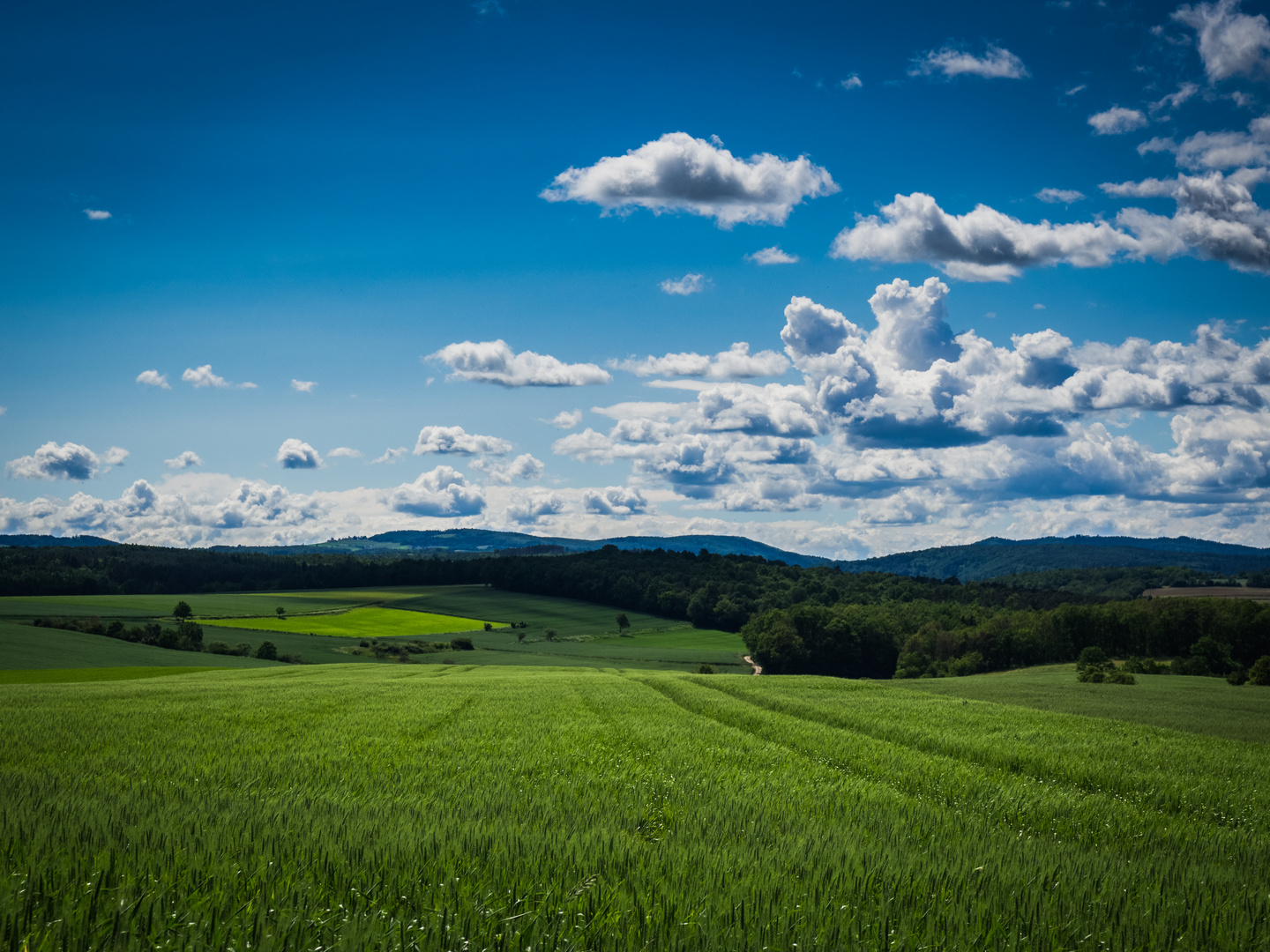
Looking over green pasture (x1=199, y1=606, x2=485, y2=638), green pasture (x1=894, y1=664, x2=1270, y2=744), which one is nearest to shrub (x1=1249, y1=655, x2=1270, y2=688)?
green pasture (x1=894, y1=664, x2=1270, y2=744)

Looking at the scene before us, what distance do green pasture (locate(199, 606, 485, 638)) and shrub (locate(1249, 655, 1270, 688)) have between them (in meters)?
97.3

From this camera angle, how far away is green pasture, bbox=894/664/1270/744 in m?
32.8

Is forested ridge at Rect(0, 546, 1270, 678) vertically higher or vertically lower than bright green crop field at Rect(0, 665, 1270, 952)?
lower

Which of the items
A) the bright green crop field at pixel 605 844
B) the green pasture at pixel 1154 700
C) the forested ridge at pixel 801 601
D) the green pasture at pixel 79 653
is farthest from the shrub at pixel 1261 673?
the green pasture at pixel 79 653

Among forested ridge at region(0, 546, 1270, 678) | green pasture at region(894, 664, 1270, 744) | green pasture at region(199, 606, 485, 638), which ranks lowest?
green pasture at region(199, 606, 485, 638)

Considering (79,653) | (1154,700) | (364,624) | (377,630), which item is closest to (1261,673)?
(1154,700)

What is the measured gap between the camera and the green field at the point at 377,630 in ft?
242

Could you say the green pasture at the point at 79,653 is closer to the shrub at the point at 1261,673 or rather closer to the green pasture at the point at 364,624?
the green pasture at the point at 364,624

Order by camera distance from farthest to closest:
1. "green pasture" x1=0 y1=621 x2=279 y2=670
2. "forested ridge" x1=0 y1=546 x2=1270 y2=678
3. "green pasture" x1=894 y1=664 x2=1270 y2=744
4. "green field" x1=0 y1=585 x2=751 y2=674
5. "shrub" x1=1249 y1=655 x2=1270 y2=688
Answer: "forested ridge" x1=0 y1=546 x2=1270 y2=678 < "green field" x1=0 y1=585 x2=751 y2=674 < "green pasture" x1=0 y1=621 x2=279 y2=670 < "shrub" x1=1249 y1=655 x2=1270 y2=688 < "green pasture" x1=894 y1=664 x2=1270 y2=744

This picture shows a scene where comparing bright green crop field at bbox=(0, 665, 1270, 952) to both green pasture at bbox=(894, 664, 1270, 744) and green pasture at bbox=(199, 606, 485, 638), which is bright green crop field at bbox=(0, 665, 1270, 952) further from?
green pasture at bbox=(199, 606, 485, 638)

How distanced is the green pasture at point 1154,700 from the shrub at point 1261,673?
7.64 feet

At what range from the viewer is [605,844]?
633cm

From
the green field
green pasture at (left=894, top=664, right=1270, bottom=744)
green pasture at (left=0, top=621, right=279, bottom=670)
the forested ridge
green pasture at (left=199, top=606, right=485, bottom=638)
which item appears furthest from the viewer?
the forested ridge

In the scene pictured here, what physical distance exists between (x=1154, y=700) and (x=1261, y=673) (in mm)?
26978
